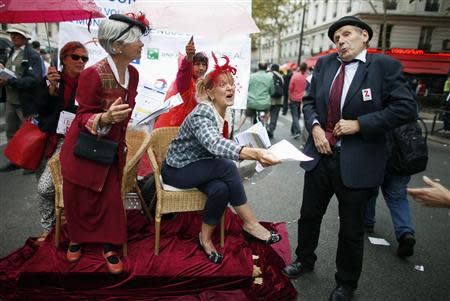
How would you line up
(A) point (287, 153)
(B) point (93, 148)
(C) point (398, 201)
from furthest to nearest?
(C) point (398, 201), (B) point (93, 148), (A) point (287, 153)

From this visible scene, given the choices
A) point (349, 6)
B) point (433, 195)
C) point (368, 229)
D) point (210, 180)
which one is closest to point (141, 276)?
point (210, 180)

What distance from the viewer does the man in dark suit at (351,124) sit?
220 centimetres

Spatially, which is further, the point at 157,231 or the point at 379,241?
the point at 379,241

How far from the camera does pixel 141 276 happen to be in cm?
245

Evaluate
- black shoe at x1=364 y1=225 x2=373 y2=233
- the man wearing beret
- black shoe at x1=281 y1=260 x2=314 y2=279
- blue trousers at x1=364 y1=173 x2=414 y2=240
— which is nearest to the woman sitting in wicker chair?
black shoe at x1=281 y1=260 x2=314 y2=279

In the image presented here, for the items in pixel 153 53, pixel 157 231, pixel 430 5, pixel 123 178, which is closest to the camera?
pixel 157 231

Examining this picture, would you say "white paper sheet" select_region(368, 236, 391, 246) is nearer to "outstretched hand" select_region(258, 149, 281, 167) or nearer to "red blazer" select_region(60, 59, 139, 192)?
"outstretched hand" select_region(258, 149, 281, 167)

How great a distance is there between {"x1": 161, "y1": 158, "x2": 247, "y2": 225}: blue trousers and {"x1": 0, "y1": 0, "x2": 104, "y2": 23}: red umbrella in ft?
4.98

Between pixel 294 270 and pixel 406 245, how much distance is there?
1215 mm

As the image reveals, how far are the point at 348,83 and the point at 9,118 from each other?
5.56 meters

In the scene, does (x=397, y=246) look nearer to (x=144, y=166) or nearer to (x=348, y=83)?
(x=348, y=83)

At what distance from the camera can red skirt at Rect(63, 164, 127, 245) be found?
232 centimetres

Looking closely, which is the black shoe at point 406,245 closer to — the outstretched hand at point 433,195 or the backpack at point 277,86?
the outstretched hand at point 433,195

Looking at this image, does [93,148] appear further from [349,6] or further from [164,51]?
[349,6]
